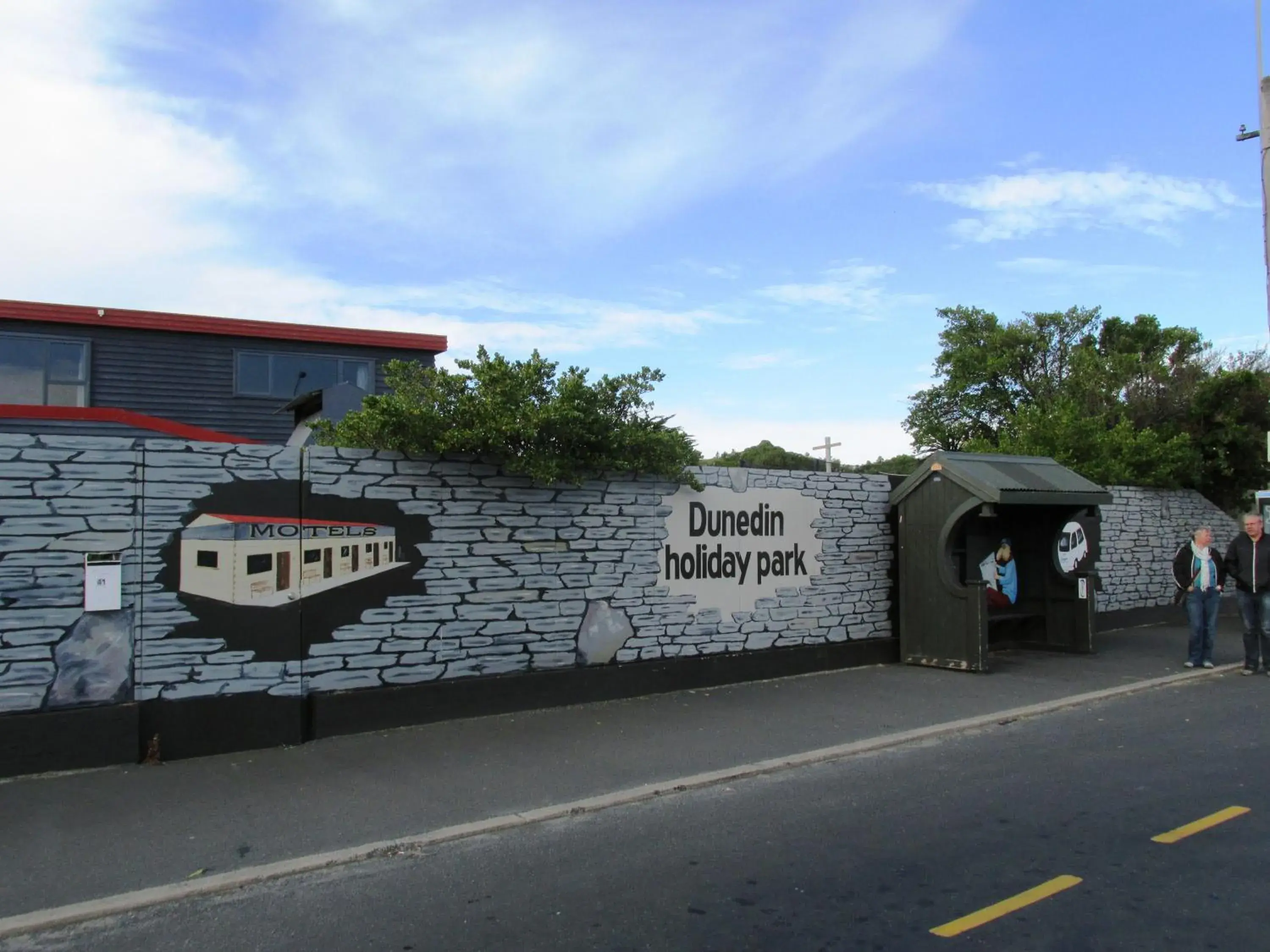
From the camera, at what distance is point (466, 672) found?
8.34m

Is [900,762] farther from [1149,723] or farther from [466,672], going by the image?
[466,672]

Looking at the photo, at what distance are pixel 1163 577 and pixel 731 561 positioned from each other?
10.4 meters

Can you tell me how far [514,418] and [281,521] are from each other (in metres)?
1.99

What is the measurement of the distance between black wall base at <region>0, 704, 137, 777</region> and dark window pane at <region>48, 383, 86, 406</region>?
12.7 metres

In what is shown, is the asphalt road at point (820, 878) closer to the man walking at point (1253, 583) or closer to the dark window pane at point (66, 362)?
the man walking at point (1253, 583)

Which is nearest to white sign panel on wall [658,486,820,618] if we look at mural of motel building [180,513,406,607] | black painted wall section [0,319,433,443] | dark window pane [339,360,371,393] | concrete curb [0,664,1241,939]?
concrete curb [0,664,1241,939]

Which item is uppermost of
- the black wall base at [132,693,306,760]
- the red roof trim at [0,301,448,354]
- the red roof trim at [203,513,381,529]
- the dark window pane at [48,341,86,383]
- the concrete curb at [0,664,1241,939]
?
the red roof trim at [0,301,448,354]

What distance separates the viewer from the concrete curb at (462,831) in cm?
451

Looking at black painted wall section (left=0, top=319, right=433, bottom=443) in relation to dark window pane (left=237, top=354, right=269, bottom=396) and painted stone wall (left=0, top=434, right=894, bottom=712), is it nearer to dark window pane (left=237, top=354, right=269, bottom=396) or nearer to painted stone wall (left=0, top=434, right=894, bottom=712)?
dark window pane (left=237, top=354, right=269, bottom=396)

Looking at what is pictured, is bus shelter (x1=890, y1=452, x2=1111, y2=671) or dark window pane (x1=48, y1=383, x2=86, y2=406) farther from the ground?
dark window pane (x1=48, y1=383, x2=86, y2=406)

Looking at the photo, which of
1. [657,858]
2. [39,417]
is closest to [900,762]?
[657,858]

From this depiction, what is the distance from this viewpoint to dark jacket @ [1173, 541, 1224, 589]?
37.0ft

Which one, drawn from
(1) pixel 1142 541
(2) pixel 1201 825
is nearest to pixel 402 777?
(2) pixel 1201 825

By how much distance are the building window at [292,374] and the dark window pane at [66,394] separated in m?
2.59
